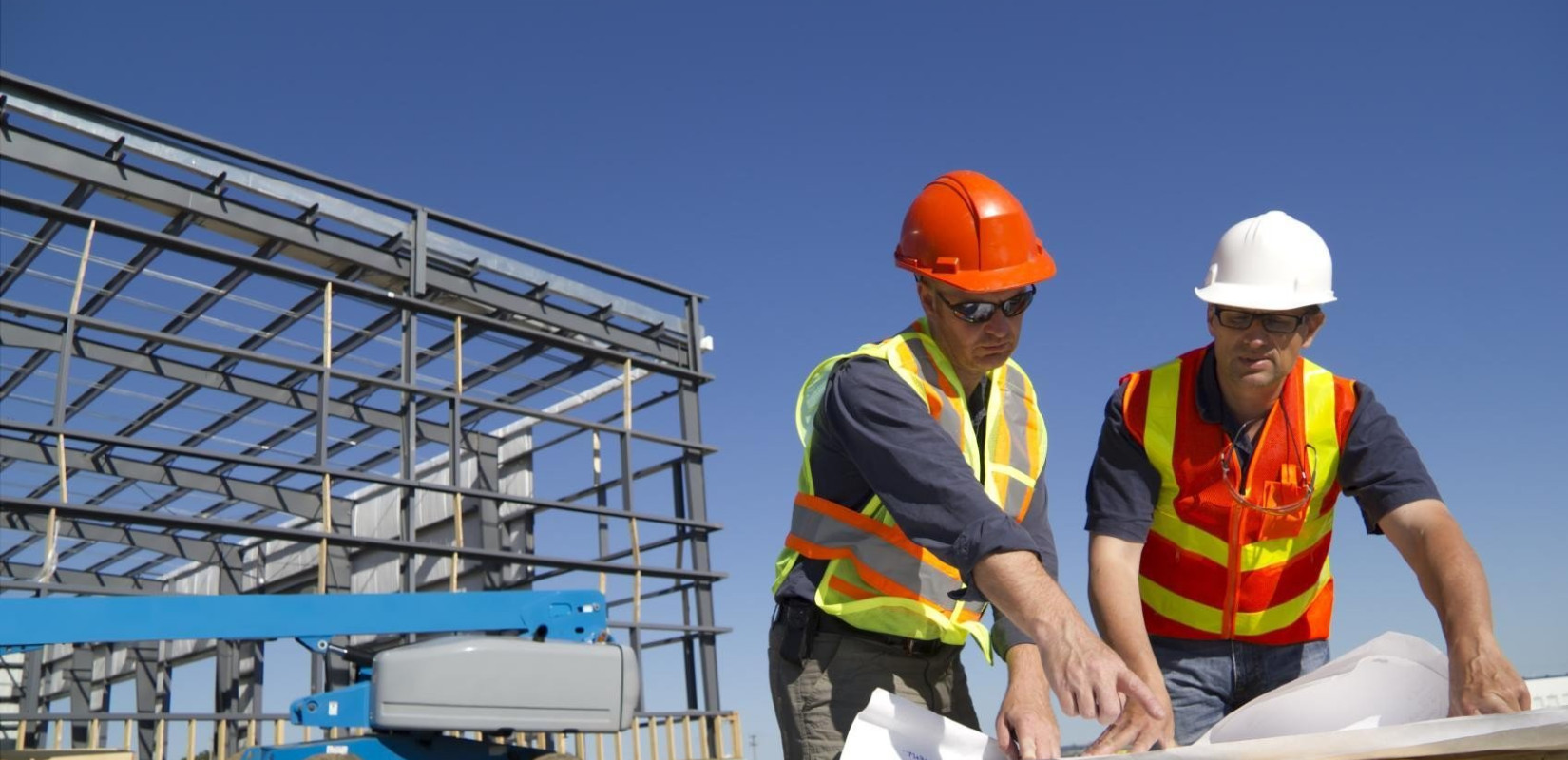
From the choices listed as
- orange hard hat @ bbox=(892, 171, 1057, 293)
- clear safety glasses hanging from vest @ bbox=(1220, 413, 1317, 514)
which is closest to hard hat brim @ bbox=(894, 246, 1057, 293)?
orange hard hat @ bbox=(892, 171, 1057, 293)

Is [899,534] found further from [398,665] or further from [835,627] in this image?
[398,665]

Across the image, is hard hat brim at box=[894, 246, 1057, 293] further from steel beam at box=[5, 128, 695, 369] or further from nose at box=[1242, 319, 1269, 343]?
steel beam at box=[5, 128, 695, 369]

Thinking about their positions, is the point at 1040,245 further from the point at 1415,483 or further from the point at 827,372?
the point at 1415,483

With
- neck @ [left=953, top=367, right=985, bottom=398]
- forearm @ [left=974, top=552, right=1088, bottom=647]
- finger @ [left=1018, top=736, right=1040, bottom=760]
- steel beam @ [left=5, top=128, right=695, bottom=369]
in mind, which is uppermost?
steel beam @ [left=5, top=128, right=695, bottom=369]

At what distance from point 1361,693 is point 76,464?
47.0 ft

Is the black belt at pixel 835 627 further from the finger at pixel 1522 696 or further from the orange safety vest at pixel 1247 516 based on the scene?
the finger at pixel 1522 696

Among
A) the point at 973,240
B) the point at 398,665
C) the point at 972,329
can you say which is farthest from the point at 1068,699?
the point at 398,665

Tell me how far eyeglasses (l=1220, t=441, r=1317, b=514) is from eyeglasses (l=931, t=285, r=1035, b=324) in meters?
0.80

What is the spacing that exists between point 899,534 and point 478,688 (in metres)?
2.10

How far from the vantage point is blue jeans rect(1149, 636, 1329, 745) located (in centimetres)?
320

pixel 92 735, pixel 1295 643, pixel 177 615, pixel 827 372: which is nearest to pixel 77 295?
pixel 177 615

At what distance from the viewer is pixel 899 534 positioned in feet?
8.61

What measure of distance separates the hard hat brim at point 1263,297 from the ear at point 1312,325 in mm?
74

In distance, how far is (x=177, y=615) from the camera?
4602 mm
